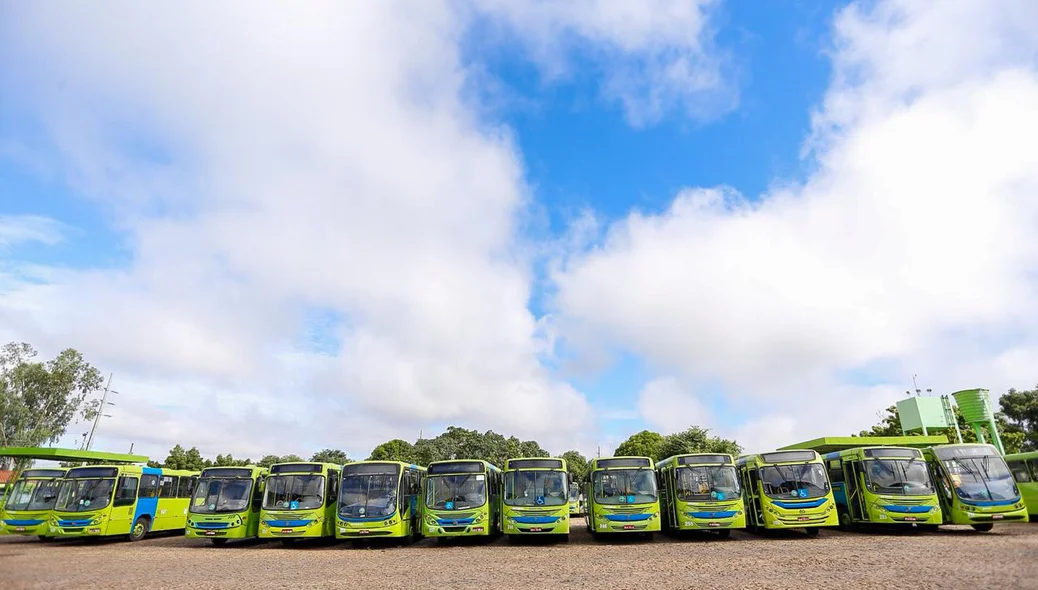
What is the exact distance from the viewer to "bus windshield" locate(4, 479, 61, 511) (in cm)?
2008

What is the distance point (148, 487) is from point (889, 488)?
88.6 ft

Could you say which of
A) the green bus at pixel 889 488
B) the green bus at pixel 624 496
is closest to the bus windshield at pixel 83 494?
the green bus at pixel 624 496

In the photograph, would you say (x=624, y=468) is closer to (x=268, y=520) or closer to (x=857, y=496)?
(x=857, y=496)

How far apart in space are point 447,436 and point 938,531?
178 feet

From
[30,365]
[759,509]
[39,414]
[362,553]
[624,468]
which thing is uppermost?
[30,365]

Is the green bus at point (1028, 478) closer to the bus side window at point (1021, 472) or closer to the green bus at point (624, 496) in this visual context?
the bus side window at point (1021, 472)

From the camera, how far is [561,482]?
18.8 metres

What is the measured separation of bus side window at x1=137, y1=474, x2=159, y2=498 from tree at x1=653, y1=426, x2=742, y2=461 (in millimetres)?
37084

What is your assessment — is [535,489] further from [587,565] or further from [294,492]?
[294,492]

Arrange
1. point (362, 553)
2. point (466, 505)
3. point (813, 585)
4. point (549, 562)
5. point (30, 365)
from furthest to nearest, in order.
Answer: point (30, 365) → point (466, 505) → point (362, 553) → point (549, 562) → point (813, 585)

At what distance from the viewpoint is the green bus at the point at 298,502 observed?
62.2 ft

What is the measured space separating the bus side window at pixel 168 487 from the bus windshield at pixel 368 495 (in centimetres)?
1018

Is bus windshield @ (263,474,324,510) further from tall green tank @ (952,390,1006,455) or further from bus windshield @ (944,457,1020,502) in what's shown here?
tall green tank @ (952,390,1006,455)

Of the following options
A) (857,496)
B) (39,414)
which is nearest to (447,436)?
(39,414)
